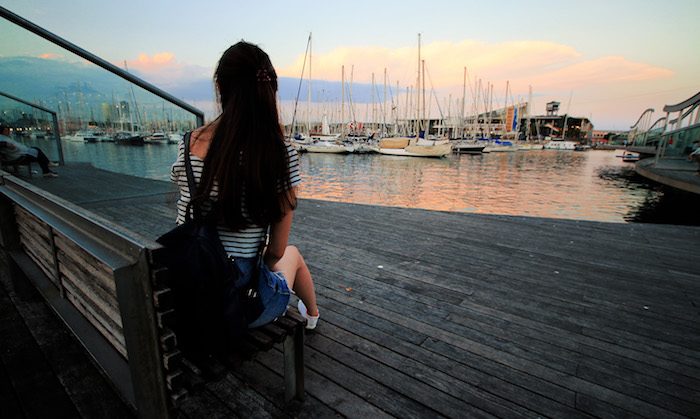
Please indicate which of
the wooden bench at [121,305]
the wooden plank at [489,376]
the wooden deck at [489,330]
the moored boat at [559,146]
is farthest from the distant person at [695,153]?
the moored boat at [559,146]

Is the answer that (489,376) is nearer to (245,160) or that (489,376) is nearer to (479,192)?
(245,160)

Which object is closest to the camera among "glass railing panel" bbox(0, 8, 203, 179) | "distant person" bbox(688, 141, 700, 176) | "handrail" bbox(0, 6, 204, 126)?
"handrail" bbox(0, 6, 204, 126)

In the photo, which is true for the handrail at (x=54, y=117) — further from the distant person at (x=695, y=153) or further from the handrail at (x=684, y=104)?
the handrail at (x=684, y=104)

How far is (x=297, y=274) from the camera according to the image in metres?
2.05

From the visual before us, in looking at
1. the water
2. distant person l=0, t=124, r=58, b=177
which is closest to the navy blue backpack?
the water

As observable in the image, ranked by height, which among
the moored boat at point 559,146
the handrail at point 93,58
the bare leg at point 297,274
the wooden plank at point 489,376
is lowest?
the moored boat at point 559,146

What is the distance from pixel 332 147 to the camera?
4259 centimetres

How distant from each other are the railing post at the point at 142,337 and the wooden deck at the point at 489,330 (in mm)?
559

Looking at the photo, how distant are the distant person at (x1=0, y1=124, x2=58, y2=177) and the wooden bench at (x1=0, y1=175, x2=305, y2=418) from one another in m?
4.08

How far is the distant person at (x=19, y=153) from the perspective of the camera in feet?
16.2

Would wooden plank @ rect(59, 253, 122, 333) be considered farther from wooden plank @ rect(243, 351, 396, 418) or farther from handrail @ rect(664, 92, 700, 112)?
handrail @ rect(664, 92, 700, 112)

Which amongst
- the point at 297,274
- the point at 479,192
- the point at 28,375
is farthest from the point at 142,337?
the point at 479,192

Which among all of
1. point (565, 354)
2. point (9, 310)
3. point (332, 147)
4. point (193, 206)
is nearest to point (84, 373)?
point (9, 310)

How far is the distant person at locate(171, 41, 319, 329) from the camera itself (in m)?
1.26
